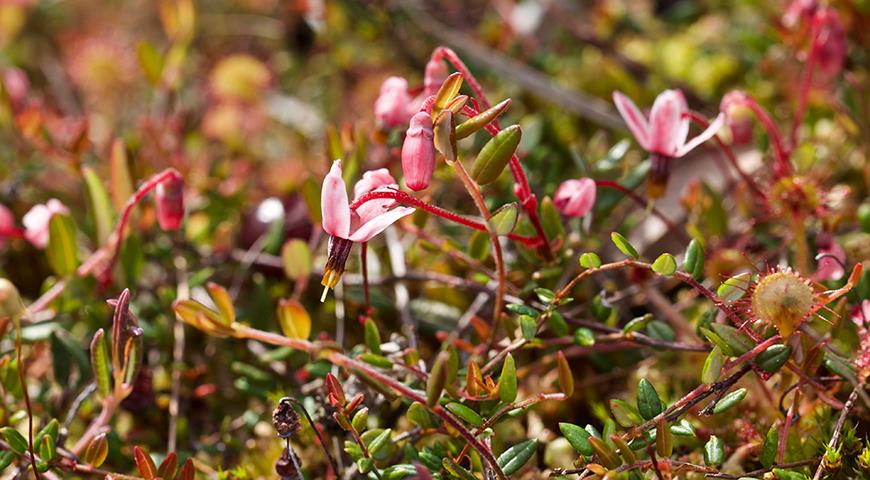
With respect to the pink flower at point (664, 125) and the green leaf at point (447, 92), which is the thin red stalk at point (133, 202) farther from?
the pink flower at point (664, 125)

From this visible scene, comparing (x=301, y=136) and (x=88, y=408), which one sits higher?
(x=301, y=136)

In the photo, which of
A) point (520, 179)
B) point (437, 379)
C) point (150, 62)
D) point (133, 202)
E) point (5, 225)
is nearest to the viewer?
point (437, 379)

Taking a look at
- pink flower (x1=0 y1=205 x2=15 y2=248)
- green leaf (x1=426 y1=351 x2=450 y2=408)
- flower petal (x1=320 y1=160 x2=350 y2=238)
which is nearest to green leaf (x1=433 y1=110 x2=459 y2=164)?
flower petal (x1=320 y1=160 x2=350 y2=238)

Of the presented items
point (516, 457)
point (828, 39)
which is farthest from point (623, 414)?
point (828, 39)

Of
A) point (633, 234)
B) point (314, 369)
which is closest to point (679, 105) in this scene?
point (633, 234)

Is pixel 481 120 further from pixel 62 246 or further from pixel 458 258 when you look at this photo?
pixel 62 246

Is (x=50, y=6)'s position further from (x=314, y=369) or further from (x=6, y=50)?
(x=314, y=369)

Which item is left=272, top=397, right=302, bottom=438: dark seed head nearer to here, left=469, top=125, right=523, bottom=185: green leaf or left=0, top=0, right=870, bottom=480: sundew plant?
left=0, top=0, right=870, bottom=480: sundew plant
